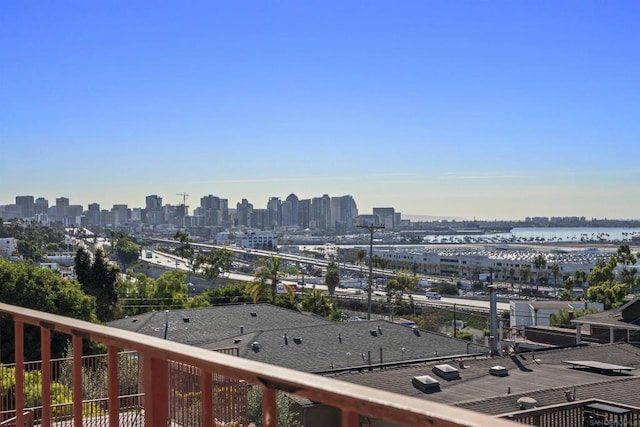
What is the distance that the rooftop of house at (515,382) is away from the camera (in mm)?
14250

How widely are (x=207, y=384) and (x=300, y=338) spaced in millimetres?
21975

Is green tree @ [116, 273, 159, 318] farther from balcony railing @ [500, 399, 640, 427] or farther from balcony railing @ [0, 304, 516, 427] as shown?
balcony railing @ [0, 304, 516, 427]

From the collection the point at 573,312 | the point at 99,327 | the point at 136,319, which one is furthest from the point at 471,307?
the point at 99,327

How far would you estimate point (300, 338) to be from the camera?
2350 centimetres

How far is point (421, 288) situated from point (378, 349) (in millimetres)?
75568

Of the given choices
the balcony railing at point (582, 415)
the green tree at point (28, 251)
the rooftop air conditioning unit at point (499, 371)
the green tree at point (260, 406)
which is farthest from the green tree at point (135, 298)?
the green tree at point (28, 251)

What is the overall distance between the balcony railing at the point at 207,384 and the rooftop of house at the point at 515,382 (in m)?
11.5

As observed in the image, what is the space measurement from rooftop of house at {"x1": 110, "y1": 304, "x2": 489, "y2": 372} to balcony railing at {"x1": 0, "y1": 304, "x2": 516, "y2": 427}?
57.9ft

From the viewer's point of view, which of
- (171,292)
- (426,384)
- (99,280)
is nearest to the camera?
(426,384)

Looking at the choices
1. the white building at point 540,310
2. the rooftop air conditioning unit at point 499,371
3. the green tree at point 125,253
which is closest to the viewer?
the rooftop air conditioning unit at point 499,371

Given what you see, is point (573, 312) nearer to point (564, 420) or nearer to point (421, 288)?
point (564, 420)

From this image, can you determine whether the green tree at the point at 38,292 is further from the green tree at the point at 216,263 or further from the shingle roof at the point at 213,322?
the green tree at the point at 216,263

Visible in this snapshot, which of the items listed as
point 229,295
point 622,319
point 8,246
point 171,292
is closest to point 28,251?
point 8,246

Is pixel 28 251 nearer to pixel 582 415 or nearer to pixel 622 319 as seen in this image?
pixel 622 319
